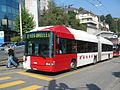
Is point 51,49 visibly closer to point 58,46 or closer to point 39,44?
point 58,46

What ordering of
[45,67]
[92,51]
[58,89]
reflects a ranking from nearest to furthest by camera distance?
[58,89] < [45,67] < [92,51]

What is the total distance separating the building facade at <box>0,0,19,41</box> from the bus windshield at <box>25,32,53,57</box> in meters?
46.8

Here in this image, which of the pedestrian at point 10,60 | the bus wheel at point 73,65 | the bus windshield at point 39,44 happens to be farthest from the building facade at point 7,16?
the bus windshield at point 39,44

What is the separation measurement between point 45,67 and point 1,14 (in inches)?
1964

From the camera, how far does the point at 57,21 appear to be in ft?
205

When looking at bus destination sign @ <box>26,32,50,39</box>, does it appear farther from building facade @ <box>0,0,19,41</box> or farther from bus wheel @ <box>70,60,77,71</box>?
building facade @ <box>0,0,19,41</box>

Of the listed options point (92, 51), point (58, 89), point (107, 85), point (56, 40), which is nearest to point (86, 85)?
point (107, 85)

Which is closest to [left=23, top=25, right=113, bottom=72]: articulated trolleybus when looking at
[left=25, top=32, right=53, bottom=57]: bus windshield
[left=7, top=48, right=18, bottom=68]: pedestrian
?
[left=25, top=32, right=53, bottom=57]: bus windshield

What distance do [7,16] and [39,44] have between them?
50.8 metres

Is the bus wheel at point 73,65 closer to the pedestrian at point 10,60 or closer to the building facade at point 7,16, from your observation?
the pedestrian at point 10,60

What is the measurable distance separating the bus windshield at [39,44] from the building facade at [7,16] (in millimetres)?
46792

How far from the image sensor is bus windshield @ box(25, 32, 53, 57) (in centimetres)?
1714

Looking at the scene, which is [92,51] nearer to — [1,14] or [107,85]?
[107,85]

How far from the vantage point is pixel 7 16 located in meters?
66.9
